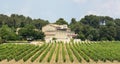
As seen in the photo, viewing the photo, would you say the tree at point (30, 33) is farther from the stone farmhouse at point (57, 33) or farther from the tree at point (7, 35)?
the tree at point (7, 35)

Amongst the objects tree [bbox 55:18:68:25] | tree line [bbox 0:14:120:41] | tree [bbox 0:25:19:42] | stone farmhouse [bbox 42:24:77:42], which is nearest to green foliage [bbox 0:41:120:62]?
tree [bbox 0:25:19:42]

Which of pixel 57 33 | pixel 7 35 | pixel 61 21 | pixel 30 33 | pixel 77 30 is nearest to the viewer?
pixel 7 35

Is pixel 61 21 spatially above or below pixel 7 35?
above

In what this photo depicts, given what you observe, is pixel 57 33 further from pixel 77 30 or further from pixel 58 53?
pixel 58 53

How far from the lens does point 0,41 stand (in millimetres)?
77750

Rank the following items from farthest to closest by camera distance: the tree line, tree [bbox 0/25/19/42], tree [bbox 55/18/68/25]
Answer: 1. tree [bbox 55/18/68/25]
2. the tree line
3. tree [bbox 0/25/19/42]

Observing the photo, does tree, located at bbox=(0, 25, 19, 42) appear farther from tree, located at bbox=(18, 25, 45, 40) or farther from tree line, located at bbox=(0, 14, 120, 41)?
tree, located at bbox=(18, 25, 45, 40)

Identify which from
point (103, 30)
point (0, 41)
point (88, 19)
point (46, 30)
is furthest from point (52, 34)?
point (88, 19)

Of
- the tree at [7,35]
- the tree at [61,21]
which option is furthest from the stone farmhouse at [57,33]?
the tree at [61,21]

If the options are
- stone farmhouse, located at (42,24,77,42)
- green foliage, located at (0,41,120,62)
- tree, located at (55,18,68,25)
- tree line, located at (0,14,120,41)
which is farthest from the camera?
tree, located at (55,18,68,25)

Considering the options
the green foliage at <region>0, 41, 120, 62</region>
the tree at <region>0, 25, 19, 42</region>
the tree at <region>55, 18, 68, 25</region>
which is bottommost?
the green foliage at <region>0, 41, 120, 62</region>

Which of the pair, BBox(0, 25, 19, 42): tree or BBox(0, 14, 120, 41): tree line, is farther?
BBox(0, 14, 120, 41): tree line

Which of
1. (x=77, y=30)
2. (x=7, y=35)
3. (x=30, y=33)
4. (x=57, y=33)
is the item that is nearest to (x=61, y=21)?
(x=77, y=30)

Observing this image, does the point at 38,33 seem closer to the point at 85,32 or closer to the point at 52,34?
the point at 52,34
